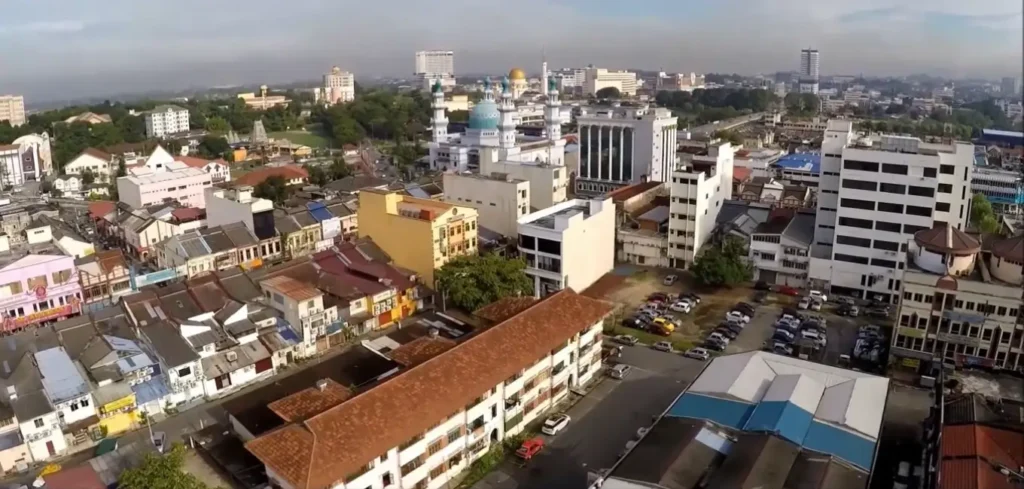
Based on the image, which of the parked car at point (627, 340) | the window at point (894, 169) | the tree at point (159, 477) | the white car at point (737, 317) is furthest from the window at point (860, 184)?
the tree at point (159, 477)

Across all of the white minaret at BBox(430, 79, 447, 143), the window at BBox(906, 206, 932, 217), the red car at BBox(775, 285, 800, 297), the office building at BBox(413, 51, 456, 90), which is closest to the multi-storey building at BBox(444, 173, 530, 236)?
the red car at BBox(775, 285, 800, 297)

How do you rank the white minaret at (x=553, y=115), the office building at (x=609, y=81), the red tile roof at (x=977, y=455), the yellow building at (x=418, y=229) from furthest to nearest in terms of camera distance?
1. the office building at (x=609, y=81)
2. the white minaret at (x=553, y=115)
3. the yellow building at (x=418, y=229)
4. the red tile roof at (x=977, y=455)

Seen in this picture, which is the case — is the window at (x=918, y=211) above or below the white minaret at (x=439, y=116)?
below

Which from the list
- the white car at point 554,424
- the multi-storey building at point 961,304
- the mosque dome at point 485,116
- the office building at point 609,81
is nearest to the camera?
the white car at point 554,424

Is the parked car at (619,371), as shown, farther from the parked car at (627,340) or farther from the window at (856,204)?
the window at (856,204)

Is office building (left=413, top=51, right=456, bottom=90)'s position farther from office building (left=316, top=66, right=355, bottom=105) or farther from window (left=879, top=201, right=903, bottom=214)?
window (left=879, top=201, right=903, bottom=214)

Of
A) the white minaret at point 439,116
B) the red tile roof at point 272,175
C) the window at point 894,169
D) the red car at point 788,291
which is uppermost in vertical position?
the white minaret at point 439,116

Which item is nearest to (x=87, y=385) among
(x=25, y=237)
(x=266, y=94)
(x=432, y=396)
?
(x=432, y=396)
